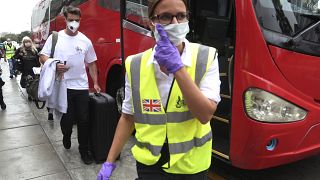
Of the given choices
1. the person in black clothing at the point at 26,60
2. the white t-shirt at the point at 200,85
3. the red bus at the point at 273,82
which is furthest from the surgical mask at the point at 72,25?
the person in black clothing at the point at 26,60

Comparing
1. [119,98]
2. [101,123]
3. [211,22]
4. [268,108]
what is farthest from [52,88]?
[268,108]

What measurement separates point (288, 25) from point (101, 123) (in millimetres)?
2324

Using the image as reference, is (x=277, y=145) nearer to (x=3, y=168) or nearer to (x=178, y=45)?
(x=178, y=45)

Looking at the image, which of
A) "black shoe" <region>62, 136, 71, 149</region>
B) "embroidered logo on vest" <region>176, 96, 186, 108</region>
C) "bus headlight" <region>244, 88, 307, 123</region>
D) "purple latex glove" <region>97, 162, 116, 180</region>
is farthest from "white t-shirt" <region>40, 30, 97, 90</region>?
"embroidered logo on vest" <region>176, 96, 186, 108</region>

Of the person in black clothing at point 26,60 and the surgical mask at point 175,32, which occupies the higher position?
the surgical mask at point 175,32

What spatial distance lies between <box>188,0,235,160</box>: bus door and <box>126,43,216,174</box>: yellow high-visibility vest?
1.84 metres

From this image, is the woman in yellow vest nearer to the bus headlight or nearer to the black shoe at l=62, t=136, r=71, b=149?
the bus headlight

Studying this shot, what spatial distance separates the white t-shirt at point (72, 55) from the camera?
4.63 m

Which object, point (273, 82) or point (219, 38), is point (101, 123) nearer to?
point (219, 38)

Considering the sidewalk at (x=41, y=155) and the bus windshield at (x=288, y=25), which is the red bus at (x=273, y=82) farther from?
the sidewalk at (x=41, y=155)

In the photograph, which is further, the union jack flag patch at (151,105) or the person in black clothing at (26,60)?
the person in black clothing at (26,60)

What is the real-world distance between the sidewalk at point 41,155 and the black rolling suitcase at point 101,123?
191 mm

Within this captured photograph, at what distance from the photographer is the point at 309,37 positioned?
11.2ft

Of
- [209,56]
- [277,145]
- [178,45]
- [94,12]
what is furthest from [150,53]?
[94,12]
